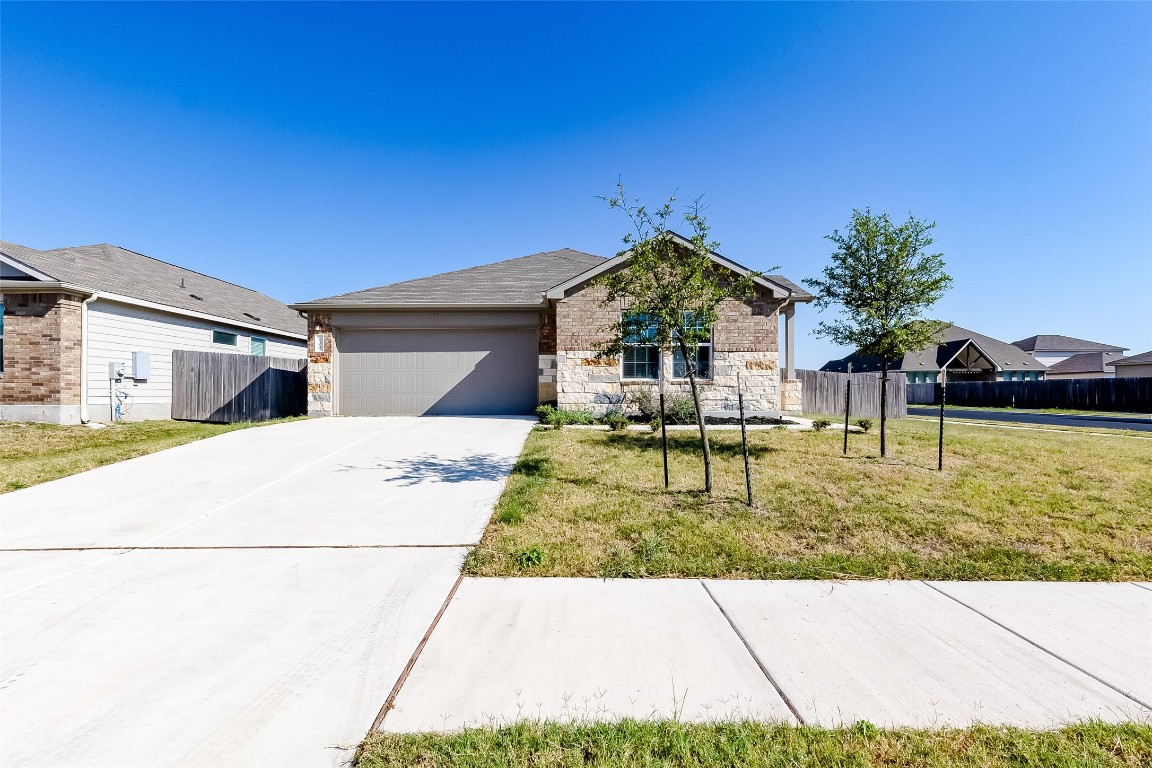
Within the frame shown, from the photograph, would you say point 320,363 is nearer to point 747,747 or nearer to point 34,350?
point 34,350

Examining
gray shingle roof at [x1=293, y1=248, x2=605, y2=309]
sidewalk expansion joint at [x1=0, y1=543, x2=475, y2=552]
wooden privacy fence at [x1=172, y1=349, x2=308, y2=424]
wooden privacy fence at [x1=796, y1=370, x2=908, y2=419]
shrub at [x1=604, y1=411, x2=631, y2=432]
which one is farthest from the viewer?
wooden privacy fence at [x1=796, y1=370, x2=908, y2=419]

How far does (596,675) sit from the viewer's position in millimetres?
2670

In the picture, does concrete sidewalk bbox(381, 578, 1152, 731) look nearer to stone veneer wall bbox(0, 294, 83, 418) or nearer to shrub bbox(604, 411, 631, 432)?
shrub bbox(604, 411, 631, 432)

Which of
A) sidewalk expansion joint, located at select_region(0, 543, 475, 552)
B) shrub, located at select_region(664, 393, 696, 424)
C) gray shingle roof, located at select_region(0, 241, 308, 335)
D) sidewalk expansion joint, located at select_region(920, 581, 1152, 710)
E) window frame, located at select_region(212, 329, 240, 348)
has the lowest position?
sidewalk expansion joint, located at select_region(920, 581, 1152, 710)

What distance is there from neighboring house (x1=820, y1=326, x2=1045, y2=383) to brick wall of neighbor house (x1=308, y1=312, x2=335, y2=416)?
35.0 meters

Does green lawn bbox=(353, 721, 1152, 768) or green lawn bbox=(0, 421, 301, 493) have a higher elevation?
green lawn bbox=(0, 421, 301, 493)

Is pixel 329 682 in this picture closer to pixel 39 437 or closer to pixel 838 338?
pixel 838 338

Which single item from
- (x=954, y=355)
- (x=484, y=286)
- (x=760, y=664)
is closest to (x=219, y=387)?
(x=484, y=286)

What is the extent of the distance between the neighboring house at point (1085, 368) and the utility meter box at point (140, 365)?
2463 inches

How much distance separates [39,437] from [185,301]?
6750 mm

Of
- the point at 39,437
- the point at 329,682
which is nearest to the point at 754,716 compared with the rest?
the point at 329,682

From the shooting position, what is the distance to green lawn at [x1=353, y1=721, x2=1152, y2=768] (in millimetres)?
→ 2062

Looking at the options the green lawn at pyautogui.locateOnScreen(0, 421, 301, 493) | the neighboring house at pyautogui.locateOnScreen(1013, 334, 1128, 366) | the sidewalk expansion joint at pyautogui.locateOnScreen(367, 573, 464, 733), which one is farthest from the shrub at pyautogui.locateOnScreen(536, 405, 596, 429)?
the neighboring house at pyautogui.locateOnScreen(1013, 334, 1128, 366)

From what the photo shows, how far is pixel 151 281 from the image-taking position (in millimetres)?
15781
